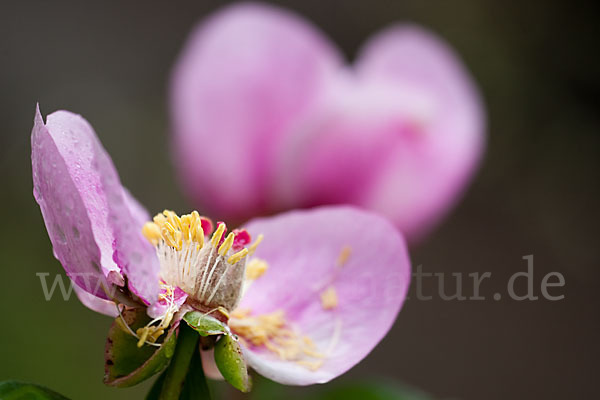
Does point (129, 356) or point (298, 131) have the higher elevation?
point (298, 131)

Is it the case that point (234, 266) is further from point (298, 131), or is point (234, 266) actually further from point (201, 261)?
point (298, 131)

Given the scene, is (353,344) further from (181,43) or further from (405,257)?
(181,43)

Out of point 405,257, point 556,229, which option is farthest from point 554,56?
point 405,257

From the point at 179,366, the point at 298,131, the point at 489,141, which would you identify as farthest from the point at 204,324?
the point at 489,141

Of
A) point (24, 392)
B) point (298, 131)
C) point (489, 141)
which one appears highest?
point (489, 141)

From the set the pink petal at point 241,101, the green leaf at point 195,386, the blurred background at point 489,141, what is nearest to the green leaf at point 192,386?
the green leaf at point 195,386

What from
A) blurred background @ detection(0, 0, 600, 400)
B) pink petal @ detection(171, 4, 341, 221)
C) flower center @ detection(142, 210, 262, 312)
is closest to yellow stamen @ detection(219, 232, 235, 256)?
flower center @ detection(142, 210, 262, 312)
